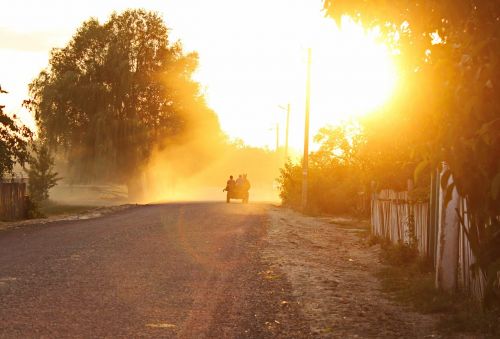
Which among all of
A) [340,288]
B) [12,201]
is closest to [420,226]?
[340,288]

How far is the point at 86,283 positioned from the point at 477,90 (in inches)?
287

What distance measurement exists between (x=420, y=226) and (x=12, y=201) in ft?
53.0

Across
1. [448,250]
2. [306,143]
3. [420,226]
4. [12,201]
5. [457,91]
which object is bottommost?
[448,250]

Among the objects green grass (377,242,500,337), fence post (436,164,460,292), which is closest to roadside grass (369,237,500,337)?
green grass (377,242,500,337)

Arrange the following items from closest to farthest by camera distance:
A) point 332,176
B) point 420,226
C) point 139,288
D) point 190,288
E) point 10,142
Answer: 1. point 139,288
2. point 190,288
3. point 420,226
4. point 10,142
5. point 332,176

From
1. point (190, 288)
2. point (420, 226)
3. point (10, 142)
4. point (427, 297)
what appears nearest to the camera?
point (427, 297)

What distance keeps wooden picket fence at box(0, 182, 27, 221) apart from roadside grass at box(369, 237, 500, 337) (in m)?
14.2

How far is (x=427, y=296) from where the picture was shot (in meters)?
9.52

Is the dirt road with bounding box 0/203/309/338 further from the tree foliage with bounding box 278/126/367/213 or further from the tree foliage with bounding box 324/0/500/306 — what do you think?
the tree foliage with bounding box 278/126/367/213

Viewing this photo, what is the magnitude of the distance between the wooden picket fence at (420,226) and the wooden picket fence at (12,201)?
12.4m

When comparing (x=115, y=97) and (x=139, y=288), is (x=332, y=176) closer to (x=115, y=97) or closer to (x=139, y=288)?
(x=115, y=97)

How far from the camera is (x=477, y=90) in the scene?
14.5ft

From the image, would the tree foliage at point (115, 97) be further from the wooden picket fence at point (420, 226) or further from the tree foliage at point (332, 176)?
the wooden picket fence at point (420, 226)

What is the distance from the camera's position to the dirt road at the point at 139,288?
7.46 meters
